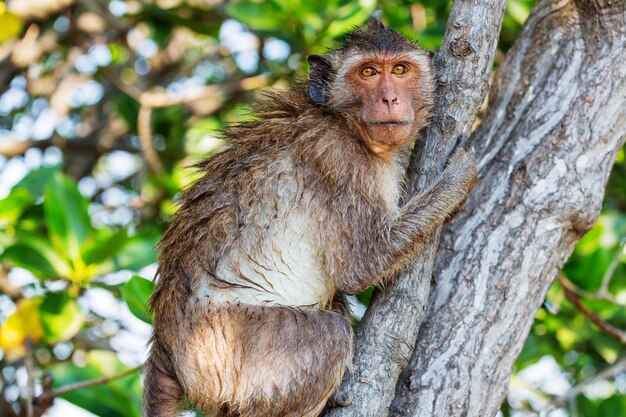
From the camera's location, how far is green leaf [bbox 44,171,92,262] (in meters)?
5.98

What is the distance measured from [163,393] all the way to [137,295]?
95 centimetres

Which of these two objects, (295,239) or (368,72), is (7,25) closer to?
(368,72)

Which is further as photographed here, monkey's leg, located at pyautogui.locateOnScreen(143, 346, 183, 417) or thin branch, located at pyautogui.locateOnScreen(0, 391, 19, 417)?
thin branch, located at pyautogui.locateOnScreen(0, 391, 19, 417)

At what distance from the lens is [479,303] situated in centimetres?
443

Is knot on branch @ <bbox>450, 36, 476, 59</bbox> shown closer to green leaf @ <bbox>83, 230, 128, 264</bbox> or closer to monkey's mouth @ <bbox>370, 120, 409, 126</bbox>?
monkey's mouth @ <bbox>370, 120, 409, 126</bbox>

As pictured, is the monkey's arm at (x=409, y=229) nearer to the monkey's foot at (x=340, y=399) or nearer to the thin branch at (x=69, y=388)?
the monkey's foot at (x=340, y=399)

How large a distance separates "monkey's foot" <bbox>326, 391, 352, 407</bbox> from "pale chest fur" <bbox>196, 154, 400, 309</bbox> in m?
0.62

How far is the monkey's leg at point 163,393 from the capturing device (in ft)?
14.3

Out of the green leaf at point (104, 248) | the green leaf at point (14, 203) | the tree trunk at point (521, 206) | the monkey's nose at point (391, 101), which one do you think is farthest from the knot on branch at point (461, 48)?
the green leaf at point (14, 203)

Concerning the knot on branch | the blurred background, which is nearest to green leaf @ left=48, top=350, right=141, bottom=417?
the blurred background

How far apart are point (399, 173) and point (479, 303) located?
2.91 ft

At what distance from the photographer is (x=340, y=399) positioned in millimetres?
4070

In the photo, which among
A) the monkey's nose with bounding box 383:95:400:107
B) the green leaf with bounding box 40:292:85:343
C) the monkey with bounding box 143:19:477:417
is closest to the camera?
the monkey with bounding box 143:19:477:417

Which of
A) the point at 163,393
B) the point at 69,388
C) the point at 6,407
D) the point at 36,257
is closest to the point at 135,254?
the point at 36,257
